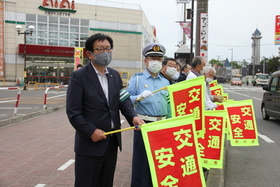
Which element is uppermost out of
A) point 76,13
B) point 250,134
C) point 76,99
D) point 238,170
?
point 76,13

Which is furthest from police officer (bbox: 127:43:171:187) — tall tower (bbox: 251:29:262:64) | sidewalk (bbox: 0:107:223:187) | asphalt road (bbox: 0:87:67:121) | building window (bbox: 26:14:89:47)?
tall tower (bbox: 251:29:262:64)

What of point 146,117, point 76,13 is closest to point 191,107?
point 146,117

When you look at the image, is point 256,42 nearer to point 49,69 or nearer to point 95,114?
point 49,69

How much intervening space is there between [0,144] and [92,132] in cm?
460

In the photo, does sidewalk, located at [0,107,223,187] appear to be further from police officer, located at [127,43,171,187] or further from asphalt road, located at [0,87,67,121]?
asphalt road, located at [0,87,67,121]

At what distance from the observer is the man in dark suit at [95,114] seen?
245cm

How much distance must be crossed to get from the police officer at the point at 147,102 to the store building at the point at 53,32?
32.0m

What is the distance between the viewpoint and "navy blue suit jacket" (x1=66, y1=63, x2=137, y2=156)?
2439 millimetres

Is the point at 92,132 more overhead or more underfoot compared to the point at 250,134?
more overhead

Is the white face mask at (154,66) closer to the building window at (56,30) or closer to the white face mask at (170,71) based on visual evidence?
the white face mask at (170,71)

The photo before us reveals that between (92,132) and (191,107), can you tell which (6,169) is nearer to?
(92,132)

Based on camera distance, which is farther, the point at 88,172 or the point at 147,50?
the point at 147,50

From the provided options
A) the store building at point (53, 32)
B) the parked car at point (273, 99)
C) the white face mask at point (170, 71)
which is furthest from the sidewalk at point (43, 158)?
the store building at point (53, 32)

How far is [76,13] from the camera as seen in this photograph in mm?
38531
